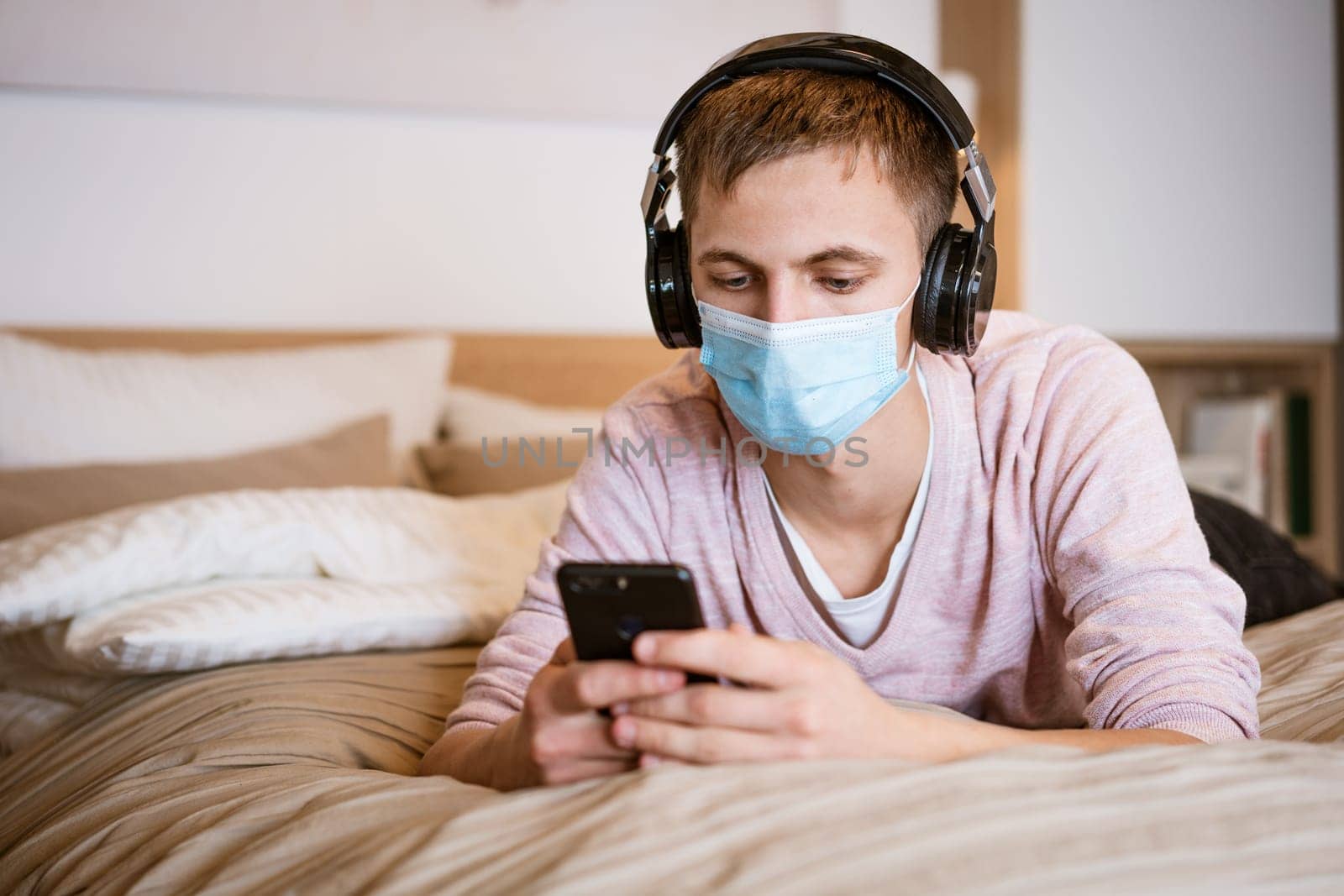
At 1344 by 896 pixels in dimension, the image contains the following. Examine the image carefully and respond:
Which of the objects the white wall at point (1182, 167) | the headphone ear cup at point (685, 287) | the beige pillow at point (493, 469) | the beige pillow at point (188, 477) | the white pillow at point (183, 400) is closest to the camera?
the headphone ear cup at point (685, 287)

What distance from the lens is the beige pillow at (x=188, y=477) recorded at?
1.50 meters

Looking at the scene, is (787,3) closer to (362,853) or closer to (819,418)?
(819,418)

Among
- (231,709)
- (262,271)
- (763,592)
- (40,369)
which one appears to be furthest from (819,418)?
(262,271)

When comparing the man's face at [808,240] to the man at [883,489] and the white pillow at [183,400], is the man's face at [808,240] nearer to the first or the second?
the man at [883,489]

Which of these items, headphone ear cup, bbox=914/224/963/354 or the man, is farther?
headphone ear cup, bbox=914/224/963/354

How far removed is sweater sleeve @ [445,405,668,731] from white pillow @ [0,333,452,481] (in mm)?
885

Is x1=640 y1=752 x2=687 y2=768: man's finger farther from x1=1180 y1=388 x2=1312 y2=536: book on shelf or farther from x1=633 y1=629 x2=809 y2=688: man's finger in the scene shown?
x1=1180 y1=388 x2=1312 y2=536: book on shelf

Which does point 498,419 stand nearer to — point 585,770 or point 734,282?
point 734,282

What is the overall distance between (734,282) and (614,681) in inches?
16.8

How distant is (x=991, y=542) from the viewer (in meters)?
1.01

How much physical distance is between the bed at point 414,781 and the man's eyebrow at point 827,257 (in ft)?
1.45

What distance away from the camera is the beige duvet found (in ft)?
1.71

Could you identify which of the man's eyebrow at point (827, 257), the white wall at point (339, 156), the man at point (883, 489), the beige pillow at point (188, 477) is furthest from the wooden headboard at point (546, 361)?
the man's eyebrow at point (827, 257)

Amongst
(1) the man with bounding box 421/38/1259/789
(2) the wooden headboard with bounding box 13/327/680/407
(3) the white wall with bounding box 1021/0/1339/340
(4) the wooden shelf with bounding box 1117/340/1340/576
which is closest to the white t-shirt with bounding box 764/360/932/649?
(1) the man with bounding box 421/38/1259/789
